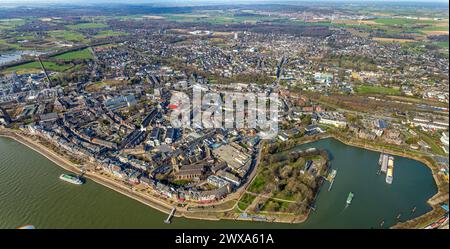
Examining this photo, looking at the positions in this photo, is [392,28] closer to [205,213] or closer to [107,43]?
[107,43]

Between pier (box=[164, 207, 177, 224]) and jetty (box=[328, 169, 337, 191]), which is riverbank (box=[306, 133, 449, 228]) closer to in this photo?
jetty (box=[328, 169, 337, 191])

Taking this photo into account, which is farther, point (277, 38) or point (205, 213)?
point (277, 38)

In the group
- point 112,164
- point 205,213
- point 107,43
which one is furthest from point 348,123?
point 107,43

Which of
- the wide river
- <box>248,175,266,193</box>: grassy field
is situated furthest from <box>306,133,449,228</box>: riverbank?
<box>248,175,266,193</box>: grassy field

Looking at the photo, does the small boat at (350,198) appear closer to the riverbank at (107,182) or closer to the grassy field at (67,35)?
the riverbank at (107,182)

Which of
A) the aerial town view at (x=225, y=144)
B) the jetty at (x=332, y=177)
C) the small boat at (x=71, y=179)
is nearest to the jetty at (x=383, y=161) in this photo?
the aerial town view at (x=225, y=144)

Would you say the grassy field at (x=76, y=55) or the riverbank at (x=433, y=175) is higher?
the grassy field at (x=76, y=55)
